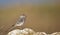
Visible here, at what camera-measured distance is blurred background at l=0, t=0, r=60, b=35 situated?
5.53 feet

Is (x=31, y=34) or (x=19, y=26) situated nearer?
(x=31, y=34)

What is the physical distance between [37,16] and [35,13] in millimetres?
51

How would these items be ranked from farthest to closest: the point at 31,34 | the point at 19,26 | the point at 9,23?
the point at 9,23, the point at 19,26, the point at 31,34

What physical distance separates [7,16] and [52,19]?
0.63 metres

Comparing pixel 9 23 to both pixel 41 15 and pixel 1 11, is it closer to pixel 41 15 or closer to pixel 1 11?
pixel 1 11

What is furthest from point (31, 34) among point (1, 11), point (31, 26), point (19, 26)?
point (1, 11)

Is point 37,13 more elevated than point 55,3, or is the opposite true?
point 55,3

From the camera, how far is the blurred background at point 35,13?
1687 mm


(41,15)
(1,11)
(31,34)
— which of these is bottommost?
(31,34)

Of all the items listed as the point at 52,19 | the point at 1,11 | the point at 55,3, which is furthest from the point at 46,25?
the point at 1,11

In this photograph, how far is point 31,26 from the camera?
1.68m

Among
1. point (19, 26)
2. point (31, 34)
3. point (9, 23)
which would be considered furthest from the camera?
point (9, 23)

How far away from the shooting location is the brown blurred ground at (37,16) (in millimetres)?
1683

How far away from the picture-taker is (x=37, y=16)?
5.61 ft
